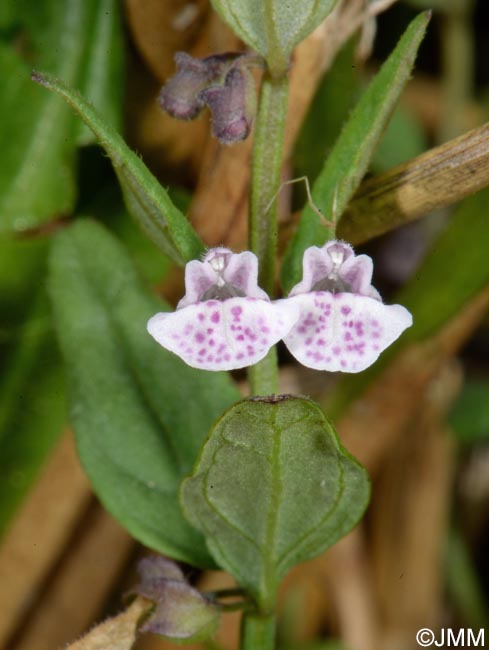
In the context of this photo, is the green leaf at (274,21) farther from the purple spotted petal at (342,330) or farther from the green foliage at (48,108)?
the green foliage at (48,108)

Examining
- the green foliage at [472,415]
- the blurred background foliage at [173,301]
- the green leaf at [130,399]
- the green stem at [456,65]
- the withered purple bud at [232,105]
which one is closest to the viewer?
the withered purple bud at [232,105]

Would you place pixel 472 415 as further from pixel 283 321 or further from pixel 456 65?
pixel 283 321

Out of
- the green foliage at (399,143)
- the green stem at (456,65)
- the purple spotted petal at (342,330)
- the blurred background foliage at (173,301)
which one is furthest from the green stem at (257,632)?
the green stem at (456,65)

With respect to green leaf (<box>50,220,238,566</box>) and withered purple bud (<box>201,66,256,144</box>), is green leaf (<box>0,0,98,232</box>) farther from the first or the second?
withered purple bud (<box>201,66,256,144</box>)

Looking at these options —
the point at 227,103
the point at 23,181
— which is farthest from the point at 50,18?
the point at 227,103

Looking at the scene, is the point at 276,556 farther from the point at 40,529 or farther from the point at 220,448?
the point at 40,529

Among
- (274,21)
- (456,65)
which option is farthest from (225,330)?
(456,65)
